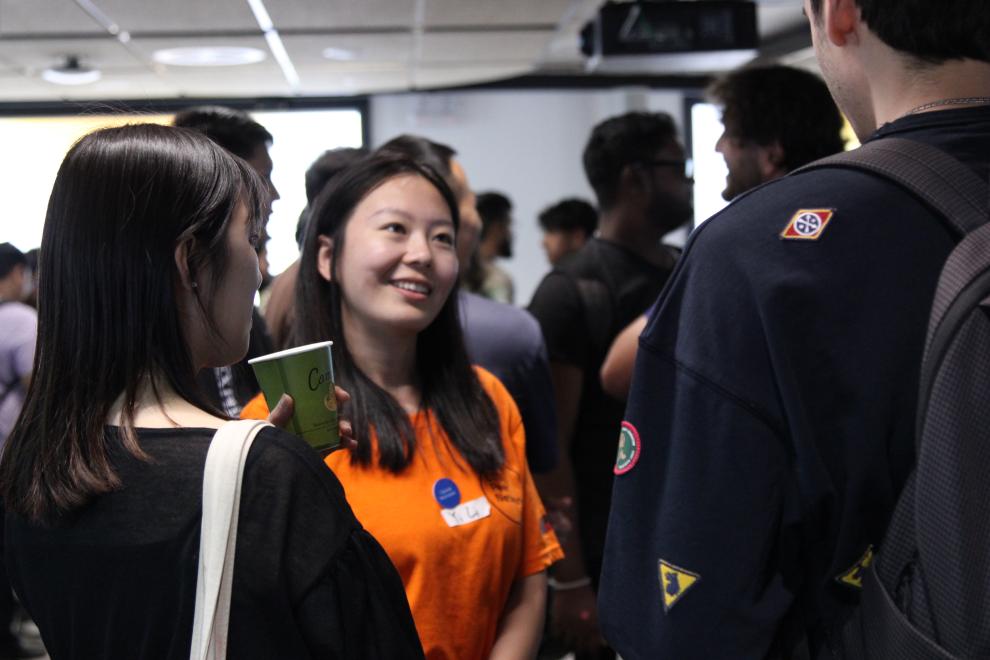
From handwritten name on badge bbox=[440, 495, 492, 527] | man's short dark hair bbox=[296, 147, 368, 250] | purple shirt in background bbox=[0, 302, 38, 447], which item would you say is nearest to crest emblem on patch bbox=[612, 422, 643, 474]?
handwritten name on badge bbox=[440, 495, 492, 527]

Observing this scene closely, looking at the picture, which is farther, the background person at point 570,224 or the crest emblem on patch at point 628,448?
the background person at point 570,224

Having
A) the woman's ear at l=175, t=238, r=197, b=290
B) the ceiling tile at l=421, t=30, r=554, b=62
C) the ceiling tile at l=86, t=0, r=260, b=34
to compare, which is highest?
the ceiling tile at l=421, t=30, r=554, b=62

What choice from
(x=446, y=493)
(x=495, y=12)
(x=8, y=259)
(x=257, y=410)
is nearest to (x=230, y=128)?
(x=257, y=410)

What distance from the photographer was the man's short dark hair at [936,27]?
1.03 metres

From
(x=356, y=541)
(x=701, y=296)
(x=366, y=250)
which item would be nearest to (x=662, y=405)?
(x=701, y=296)

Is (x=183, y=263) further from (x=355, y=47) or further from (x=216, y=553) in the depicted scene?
(x=355, y=47)

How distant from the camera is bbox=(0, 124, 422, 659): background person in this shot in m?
0.95

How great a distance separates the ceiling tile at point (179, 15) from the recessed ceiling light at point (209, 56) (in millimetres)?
611

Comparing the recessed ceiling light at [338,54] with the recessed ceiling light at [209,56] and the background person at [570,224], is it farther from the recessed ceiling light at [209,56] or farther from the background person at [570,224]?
the background person at [570,224]

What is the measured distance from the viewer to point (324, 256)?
5.92 feet

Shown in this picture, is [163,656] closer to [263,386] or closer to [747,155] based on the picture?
[263,386]

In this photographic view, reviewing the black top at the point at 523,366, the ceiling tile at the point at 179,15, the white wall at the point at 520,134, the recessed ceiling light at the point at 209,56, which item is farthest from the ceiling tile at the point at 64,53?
the black top at the point at 523,366

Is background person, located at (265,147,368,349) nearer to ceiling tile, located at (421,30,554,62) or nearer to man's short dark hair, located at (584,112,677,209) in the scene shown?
man's short dark hair, located at (584,112,677,209)

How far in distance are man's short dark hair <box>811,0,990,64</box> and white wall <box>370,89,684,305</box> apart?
7.27 meters
